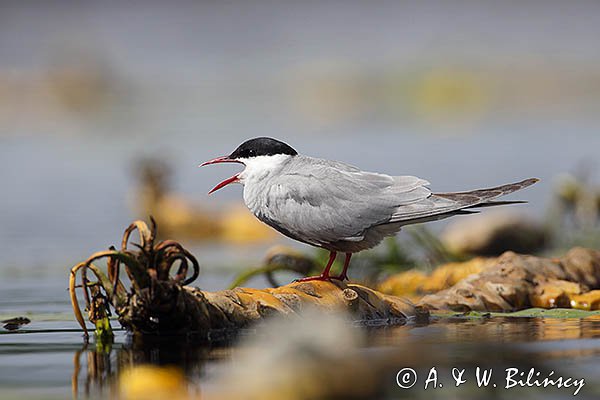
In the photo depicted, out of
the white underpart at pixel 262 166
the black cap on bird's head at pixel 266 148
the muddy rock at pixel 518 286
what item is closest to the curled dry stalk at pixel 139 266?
the white underpart at pixel 262 166

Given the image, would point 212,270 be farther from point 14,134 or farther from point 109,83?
point 109,83

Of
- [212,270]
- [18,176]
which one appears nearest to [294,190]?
[212,270]

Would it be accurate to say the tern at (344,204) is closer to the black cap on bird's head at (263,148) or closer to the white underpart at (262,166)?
the white underpart at (262,166)

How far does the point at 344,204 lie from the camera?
20.8 ft

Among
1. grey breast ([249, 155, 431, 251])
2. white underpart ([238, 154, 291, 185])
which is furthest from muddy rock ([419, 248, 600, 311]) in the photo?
white underpart ([238, 154, 291, 185])

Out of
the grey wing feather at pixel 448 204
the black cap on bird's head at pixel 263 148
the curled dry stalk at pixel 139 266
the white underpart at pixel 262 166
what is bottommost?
the curled dry stalk at pixel 139 266

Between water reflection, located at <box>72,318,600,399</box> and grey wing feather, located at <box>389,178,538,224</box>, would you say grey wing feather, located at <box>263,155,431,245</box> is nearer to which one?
grey wing feather, located at <box>389,178,538,224</box>

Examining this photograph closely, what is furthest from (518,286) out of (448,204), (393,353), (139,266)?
(139,266)

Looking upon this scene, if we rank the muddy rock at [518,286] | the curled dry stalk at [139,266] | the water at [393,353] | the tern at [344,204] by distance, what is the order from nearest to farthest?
1. the water at [393,353]
2. the curled dry stalk at [139,266]
3. the tern at [344,204]
4. the muddy rock at [518,286]

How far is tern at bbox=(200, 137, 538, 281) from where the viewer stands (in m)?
6.30

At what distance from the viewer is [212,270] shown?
33.0 feet

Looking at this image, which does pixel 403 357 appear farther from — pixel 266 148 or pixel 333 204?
pixel 266 148

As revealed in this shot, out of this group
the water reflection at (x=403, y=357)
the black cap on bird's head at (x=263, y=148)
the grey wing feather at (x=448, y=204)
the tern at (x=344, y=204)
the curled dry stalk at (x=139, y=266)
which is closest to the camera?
the water reflection at (x=403, y=357)

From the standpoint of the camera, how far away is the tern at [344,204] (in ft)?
20.7
